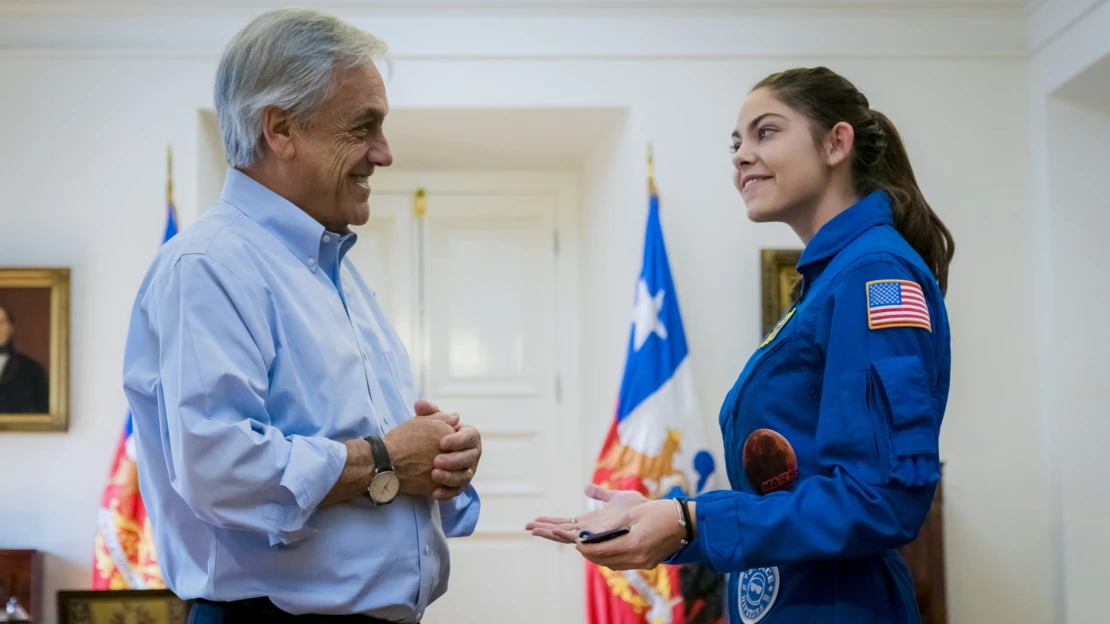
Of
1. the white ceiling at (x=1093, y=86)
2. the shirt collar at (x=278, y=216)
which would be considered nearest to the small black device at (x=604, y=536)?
the shirt collar at (x=278, y=216)

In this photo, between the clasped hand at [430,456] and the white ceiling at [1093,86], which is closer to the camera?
the clasped hand at [430,456]

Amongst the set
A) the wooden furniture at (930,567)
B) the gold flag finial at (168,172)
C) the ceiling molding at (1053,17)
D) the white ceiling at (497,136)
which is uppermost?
the ceiling molding at (1053,17)

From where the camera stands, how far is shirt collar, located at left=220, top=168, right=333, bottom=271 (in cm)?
154

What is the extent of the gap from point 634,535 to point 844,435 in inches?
12.6

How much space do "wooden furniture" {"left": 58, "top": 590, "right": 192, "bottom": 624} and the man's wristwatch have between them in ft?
6.35

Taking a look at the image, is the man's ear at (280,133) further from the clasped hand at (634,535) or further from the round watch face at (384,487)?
the clasped hand at (634,535)

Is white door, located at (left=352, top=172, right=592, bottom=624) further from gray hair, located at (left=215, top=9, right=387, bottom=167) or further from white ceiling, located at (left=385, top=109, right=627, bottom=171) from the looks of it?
gray hair, located at (left=215, top=9, right=387, bottom=167)

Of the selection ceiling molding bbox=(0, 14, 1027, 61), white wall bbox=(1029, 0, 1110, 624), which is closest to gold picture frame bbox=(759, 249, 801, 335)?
ceiling molding bbox=(0, 14, 1027, 61)

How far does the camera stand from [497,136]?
4.33 metres

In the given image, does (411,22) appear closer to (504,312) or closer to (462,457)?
(504,312)

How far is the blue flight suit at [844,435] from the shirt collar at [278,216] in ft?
2.27

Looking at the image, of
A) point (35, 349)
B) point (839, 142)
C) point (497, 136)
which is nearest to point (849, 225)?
point (839, 142)

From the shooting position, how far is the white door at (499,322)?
4770 millimetres

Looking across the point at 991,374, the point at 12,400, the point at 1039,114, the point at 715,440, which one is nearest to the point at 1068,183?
the point at 1039,114
